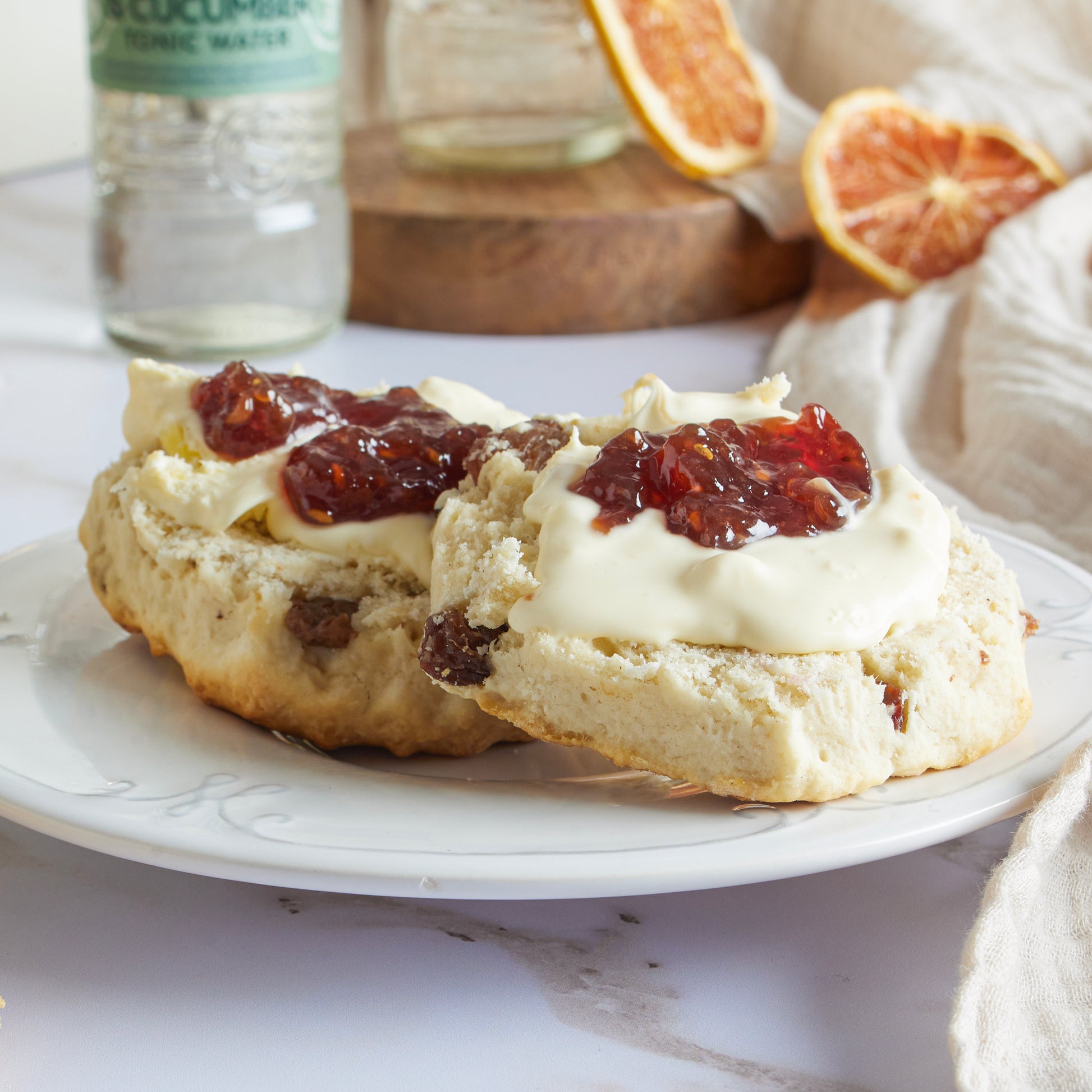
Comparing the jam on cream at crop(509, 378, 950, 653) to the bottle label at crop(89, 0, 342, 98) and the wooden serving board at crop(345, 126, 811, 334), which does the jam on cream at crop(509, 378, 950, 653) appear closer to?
the bottle label at crop(89, 0, 342, 98)

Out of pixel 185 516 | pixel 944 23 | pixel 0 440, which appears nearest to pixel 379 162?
pixel 0 440

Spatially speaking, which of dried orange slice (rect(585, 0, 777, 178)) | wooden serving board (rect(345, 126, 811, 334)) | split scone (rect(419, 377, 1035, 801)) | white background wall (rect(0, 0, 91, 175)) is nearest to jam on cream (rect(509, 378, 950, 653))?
split scone (rect(419, 377, 1035, 801))

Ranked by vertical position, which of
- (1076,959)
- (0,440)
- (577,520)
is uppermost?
(577,520)

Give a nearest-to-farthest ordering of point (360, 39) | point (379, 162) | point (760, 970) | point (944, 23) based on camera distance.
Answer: point (760, 970), point (379, 162), point (944, 23), point (360, 39)

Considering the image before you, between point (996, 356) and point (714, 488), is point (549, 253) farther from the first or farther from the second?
point (714, 488)

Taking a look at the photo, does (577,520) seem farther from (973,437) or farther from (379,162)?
(379,162)
